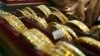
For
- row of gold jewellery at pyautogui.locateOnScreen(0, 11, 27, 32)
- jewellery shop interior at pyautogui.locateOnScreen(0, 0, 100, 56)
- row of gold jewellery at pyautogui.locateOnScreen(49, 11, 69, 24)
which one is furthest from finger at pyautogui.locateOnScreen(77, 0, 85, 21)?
row of gold jewellery at pyautogui.locateOnScreen(0, 11, 27, 32)

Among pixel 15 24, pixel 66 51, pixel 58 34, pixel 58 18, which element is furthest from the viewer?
pixel 58 18

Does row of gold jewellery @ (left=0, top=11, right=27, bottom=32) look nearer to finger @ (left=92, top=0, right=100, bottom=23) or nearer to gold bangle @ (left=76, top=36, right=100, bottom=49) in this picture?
gold bangle @ (left=76, top=36, right=100, bottom=49)

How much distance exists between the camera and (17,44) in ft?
3.29

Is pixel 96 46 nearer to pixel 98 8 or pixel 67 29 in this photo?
pixel 67 29

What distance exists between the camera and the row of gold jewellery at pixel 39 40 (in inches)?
36.6

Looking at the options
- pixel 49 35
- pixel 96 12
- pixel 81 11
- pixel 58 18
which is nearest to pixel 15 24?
pixel 49 35

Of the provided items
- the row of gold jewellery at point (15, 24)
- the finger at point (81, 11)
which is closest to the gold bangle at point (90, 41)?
the row of gold jewellery at point (15, 24)

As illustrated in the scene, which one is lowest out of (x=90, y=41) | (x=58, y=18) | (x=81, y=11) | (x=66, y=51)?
(x=66, y=51)

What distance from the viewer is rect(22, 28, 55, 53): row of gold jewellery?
3.05ft

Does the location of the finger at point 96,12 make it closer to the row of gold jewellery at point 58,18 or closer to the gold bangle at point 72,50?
the row of gold jewellery at point 58,18

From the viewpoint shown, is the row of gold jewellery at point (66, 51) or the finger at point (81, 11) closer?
the row of gold jewellery at point (66, 51)

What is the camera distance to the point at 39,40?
0.98 metres

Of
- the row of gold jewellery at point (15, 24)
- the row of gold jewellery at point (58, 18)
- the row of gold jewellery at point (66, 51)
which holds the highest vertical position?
the row of gold jewellery at point (58, 18)

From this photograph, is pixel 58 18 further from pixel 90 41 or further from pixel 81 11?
pixel 90 41
